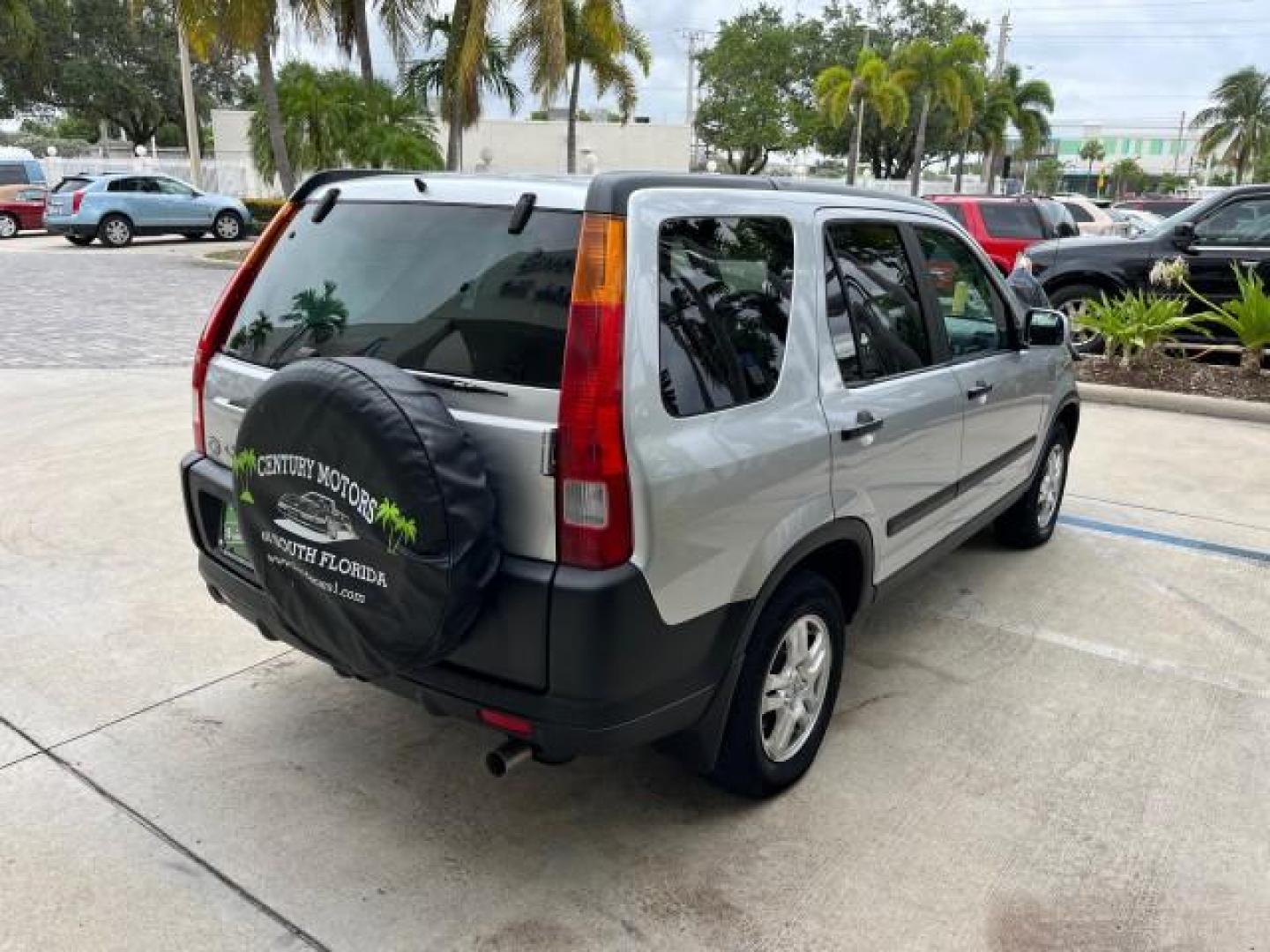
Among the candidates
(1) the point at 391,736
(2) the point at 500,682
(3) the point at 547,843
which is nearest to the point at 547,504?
(2) the point at 500,682

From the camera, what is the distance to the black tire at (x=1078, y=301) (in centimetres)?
1044

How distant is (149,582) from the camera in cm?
451

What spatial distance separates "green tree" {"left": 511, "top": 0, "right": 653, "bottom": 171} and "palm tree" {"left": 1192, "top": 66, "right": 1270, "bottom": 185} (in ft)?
181

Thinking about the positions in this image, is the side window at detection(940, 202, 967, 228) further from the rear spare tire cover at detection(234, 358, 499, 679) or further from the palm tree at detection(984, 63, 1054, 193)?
the palm tree at detection(984, 63, 1054, 193)

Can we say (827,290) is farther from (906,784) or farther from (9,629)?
(9,629)

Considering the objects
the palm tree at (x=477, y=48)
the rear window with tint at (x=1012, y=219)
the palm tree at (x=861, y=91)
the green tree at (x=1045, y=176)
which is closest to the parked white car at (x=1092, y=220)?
the rear window with tint at (x=1012, y=219)

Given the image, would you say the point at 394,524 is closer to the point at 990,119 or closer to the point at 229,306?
the point at 229,306

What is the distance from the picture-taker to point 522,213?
253 cm

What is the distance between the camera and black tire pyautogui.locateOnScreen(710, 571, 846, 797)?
283 cm

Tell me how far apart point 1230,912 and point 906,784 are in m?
0.89

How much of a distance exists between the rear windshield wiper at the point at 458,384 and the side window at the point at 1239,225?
377 inches

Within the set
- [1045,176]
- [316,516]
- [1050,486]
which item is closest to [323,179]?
[316,516]

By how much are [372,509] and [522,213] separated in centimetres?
81

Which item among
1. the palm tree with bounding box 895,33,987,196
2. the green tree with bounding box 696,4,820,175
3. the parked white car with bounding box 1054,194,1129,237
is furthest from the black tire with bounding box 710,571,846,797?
the green tree with bounding box 696,4,820,175
